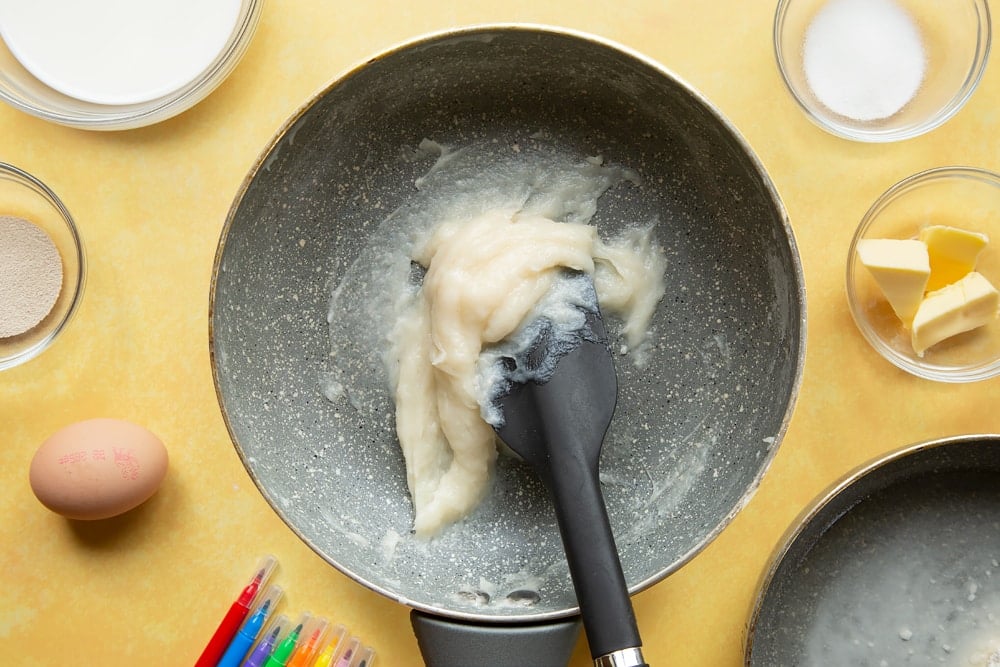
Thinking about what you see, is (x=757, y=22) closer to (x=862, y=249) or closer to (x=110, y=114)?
(x=862, y=249)

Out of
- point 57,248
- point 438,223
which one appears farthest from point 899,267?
point 57,248

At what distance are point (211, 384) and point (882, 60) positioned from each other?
0.98 m

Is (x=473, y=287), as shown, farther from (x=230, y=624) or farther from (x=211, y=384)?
(x=230, y=624)

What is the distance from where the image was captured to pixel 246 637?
1141 millimetres

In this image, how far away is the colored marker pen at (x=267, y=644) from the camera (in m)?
1.14

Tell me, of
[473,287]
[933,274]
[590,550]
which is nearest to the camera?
[590,550]

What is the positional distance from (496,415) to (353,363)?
21 centimetres

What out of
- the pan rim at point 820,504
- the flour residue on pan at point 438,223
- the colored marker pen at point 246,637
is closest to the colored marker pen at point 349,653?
the colored marker pen at point 246,637

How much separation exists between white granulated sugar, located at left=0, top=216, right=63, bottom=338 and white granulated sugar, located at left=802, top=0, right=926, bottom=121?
102 centimetres

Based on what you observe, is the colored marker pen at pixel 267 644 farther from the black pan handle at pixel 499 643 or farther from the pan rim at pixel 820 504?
the pan rim at pixel 820 504

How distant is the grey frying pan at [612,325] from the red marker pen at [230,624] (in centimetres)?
16

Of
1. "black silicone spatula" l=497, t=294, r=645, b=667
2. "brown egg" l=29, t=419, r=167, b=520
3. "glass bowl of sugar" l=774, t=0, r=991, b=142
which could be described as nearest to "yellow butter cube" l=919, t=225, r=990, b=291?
"glass bowl of sugar" l=774, t=0, r=991, b=142

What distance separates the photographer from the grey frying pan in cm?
102

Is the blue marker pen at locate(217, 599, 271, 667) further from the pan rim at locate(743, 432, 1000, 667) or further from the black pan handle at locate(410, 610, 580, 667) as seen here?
the pan rim at locate(743, 432, 1000, 667)
